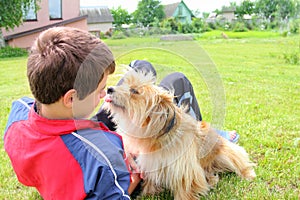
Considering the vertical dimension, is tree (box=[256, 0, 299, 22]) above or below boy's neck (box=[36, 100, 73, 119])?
above

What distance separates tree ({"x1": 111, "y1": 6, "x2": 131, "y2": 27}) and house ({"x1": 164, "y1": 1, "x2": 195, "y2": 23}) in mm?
286

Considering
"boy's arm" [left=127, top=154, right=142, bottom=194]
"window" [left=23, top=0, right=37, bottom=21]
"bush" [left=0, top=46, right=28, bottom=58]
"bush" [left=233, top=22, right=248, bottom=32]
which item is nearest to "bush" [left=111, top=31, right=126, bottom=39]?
"boy's arm" [left=127, top=154, right=142, bottom=194]

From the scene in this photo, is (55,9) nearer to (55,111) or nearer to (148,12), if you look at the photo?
(148,12)

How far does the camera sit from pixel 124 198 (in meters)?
1.77

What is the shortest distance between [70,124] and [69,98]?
0.15m

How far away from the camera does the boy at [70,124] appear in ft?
5.49

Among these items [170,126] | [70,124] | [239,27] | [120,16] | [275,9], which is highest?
[275,9]

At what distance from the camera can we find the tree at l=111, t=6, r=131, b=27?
2211 mm

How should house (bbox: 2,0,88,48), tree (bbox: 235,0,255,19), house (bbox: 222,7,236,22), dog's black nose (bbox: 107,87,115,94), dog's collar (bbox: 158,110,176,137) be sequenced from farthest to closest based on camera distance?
1. tree (bbox: 235,0,255,19)
2. house (bbox: 2,0,88,48)
3. house (bbox: 222,7,236,22)
4. dog's collar (bbox: 158,110,176,137)
5. dog's black nose (bbox: 107,87,115,94)

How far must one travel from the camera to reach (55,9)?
20.1m

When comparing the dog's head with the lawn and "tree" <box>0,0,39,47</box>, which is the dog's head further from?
"tree" <box>0,0,39,47</box>

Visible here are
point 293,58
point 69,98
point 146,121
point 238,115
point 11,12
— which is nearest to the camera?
point 69,98

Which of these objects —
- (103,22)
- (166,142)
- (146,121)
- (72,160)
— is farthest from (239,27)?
(72,160)

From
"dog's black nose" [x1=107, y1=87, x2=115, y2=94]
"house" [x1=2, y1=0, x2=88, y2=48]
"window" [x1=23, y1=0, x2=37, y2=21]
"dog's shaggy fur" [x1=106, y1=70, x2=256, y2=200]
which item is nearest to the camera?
"dog's black nose" [x1=107, y1=87, x2=115, y2=94]
